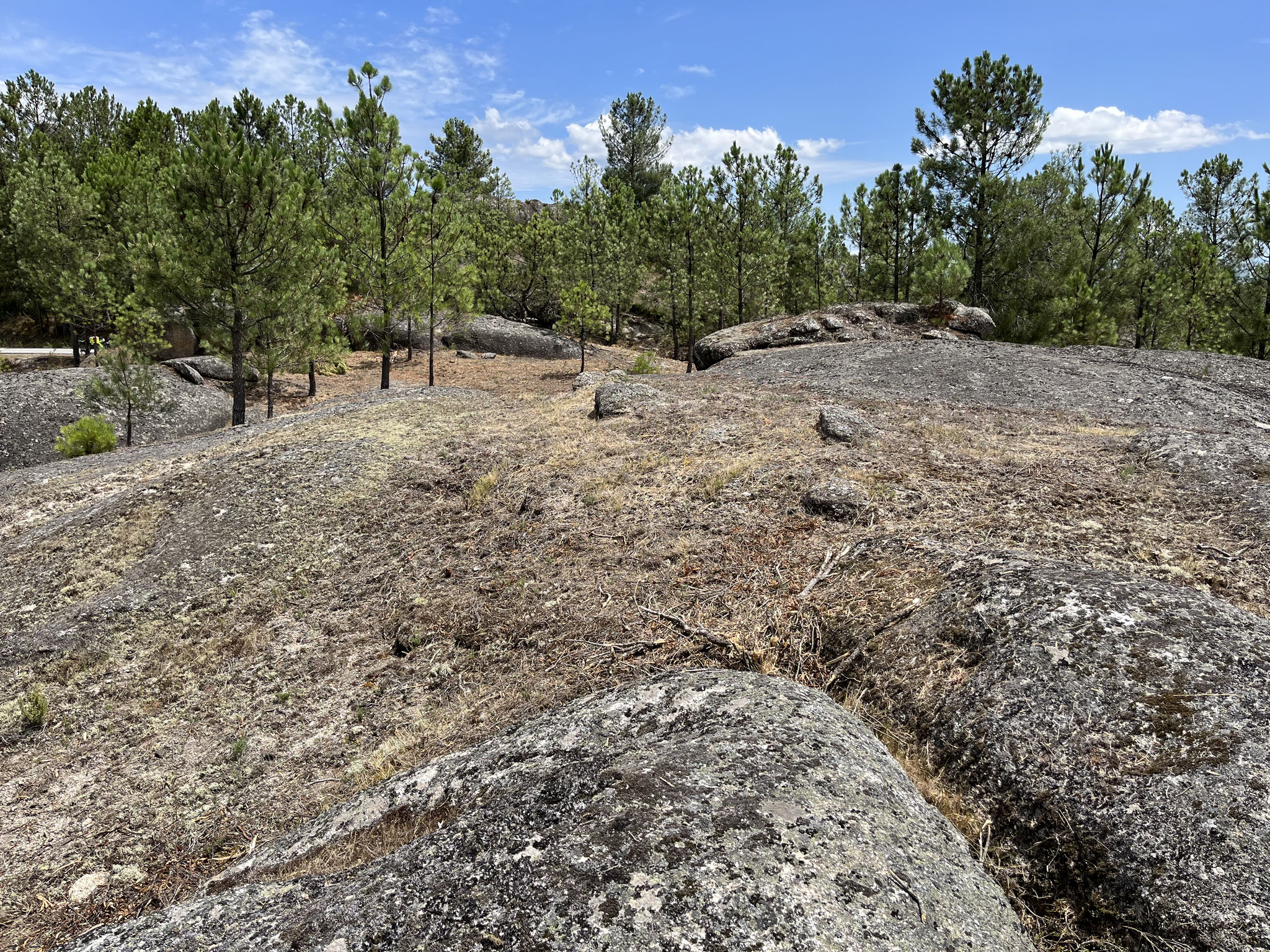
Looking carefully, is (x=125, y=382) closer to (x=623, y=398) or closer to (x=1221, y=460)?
(x=623, y=398)

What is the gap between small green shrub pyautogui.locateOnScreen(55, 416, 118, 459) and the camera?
14.0m

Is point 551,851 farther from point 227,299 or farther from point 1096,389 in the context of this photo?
point 227,299

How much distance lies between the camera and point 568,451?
863cm

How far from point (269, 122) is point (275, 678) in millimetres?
32794

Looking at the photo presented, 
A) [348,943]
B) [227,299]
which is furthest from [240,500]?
[227,299]

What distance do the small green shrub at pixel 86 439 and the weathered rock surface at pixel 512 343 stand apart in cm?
1747

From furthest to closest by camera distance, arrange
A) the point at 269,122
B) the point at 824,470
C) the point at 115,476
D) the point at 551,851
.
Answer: the point at 269,122 < the point at 115,476 < the point at 824,470 < the point at 551,851

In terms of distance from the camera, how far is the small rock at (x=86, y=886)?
3.67 meters

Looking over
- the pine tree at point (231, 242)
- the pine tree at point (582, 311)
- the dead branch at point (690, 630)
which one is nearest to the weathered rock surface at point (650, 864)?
the dead branch at point (690, 630)

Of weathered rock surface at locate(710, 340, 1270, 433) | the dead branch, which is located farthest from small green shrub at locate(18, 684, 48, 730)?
weathered rock surface at locate(710, 340, 1270, 433)

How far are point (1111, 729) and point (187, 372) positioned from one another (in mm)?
24783

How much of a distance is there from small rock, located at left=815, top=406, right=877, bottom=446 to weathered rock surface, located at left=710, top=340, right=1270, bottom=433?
4458mm

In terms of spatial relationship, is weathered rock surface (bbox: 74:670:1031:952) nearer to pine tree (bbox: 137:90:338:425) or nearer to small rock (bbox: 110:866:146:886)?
small rock (bbox: 110:866:146:886)

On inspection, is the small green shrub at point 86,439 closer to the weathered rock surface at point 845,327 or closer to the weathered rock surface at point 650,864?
the weathered rock surface at point 650,864
